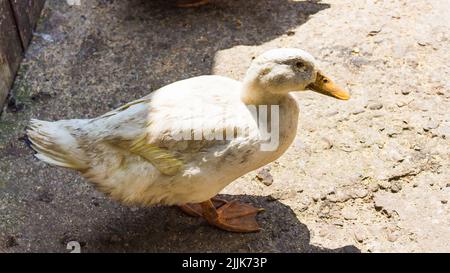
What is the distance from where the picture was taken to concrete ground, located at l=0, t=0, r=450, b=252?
11.2 feet

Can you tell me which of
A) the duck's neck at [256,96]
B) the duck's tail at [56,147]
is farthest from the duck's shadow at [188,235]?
the duck's neck at [256,96]

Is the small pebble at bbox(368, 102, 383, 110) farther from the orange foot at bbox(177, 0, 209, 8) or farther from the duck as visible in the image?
the orange foot at bbox(177, 0, 209, 8)

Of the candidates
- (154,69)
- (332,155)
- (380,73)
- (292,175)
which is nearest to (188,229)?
(292,175)

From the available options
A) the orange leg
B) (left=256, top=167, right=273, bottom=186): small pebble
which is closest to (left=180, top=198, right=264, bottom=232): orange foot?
the orange leg

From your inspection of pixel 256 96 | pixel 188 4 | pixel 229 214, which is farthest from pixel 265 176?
pixel 188 4

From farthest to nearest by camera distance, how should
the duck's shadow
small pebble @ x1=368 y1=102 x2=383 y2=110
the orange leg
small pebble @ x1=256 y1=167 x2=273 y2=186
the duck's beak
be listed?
small pebble @ x1=368 y1=102 x2=383 y2=110 < small pebble @ x1=256 y1=167 x2=273 y2=186 < the orange leg < the duck's shadow < the duck's beak

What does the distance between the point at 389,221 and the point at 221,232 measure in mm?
887

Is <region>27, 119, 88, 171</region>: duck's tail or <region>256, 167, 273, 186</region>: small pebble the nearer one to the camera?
<region>27, 119, 88, 171</region>: duck's tail

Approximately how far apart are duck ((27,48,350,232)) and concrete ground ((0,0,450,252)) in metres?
0.49

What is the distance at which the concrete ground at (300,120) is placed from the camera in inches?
135

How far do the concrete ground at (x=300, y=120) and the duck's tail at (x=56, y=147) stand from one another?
0.53 meters

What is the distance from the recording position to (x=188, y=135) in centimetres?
299

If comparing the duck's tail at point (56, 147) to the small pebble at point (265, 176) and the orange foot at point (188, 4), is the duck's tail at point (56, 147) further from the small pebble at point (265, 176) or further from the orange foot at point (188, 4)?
the orange foot at point (188, 4)
